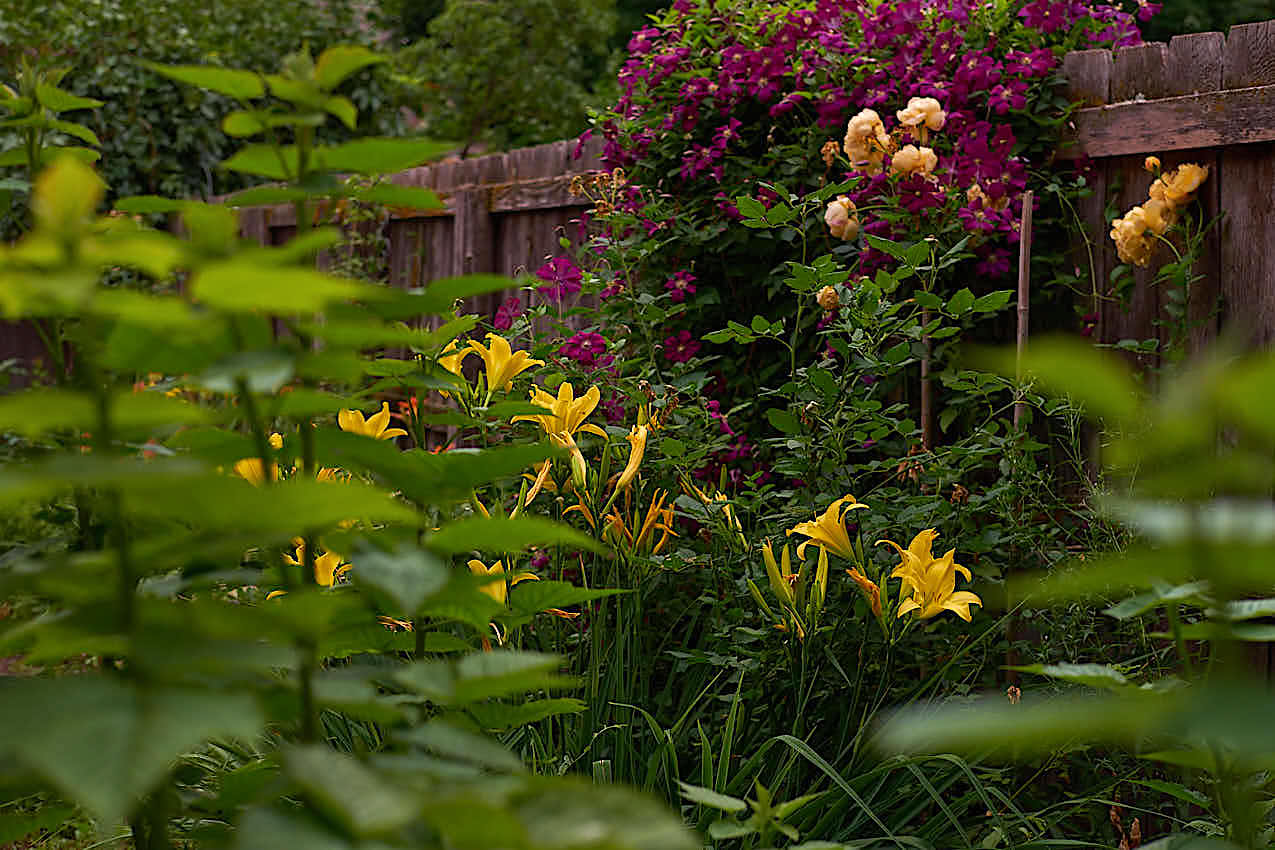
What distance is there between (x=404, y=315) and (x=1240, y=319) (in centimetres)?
246

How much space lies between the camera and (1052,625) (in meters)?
2.48

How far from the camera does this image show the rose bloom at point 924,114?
2.91m

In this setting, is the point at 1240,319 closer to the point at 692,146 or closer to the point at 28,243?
the point at 692,146

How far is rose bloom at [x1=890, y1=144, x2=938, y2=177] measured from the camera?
9.41 feet

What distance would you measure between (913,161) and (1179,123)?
23.6 inches

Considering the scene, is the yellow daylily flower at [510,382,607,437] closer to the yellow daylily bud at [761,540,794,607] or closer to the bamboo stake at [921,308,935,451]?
the yellow daylily bud at [761,540,794,607]

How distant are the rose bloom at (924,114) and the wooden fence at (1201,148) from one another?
41 cm

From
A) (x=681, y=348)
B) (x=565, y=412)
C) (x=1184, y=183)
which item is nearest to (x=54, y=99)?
(x=565, y=412)

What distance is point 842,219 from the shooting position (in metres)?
2.94

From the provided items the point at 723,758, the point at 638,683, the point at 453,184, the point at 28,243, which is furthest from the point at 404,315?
the point at 453,184

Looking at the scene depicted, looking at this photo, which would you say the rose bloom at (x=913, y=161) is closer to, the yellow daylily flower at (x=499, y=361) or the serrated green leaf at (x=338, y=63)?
the yellow daylily flower at (x=499, y=361)

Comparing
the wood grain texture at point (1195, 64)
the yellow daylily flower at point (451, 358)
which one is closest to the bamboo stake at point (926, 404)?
the wood grain texture at point (1195, 64)

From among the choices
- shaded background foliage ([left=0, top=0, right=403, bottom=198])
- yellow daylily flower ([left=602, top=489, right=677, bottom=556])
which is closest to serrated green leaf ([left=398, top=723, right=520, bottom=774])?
yellow daylily flower ([left=602, top=489, right=677, bottom=556])

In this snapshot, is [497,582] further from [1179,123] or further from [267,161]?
[1179,123]
